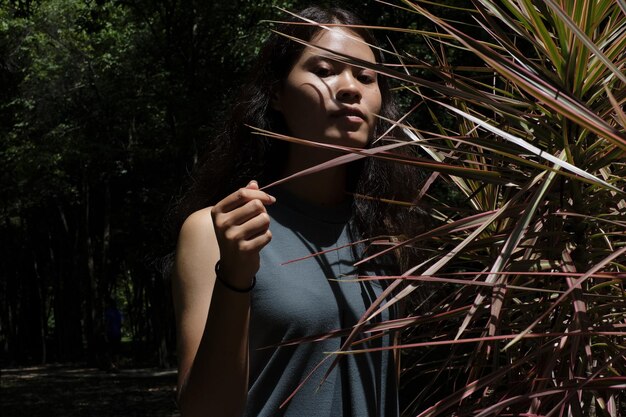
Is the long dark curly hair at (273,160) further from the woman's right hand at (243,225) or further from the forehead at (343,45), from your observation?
the woman's right hand at (243,225)

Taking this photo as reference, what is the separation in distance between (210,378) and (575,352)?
2.00ft

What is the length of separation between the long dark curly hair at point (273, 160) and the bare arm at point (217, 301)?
321 mm

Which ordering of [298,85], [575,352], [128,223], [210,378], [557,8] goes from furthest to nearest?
1. [128,223]
2. [298,85]
3. [210,378]
4. [575,352]
5. [557,8]

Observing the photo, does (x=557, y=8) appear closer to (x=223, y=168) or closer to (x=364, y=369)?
(x=364, y=369)

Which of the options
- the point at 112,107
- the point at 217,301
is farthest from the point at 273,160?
the point at 112,107

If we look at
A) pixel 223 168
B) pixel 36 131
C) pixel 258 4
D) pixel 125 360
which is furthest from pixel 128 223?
pixel 223 168

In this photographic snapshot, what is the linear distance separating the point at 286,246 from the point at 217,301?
1.23ft

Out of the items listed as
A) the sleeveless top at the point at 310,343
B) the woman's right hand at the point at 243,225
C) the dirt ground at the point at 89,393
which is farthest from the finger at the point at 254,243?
the dirt ground at the point at 89,393

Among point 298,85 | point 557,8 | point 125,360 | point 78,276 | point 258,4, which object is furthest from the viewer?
point 125,360

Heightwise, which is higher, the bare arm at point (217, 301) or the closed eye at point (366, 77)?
the closed eye at point (366, 77)

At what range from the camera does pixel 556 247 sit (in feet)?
5.72

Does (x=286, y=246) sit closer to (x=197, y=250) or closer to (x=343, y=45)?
(x=197, y=250)

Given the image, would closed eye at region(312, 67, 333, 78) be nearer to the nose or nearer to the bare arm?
the nose

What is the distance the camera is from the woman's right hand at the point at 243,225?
157 centimetres
